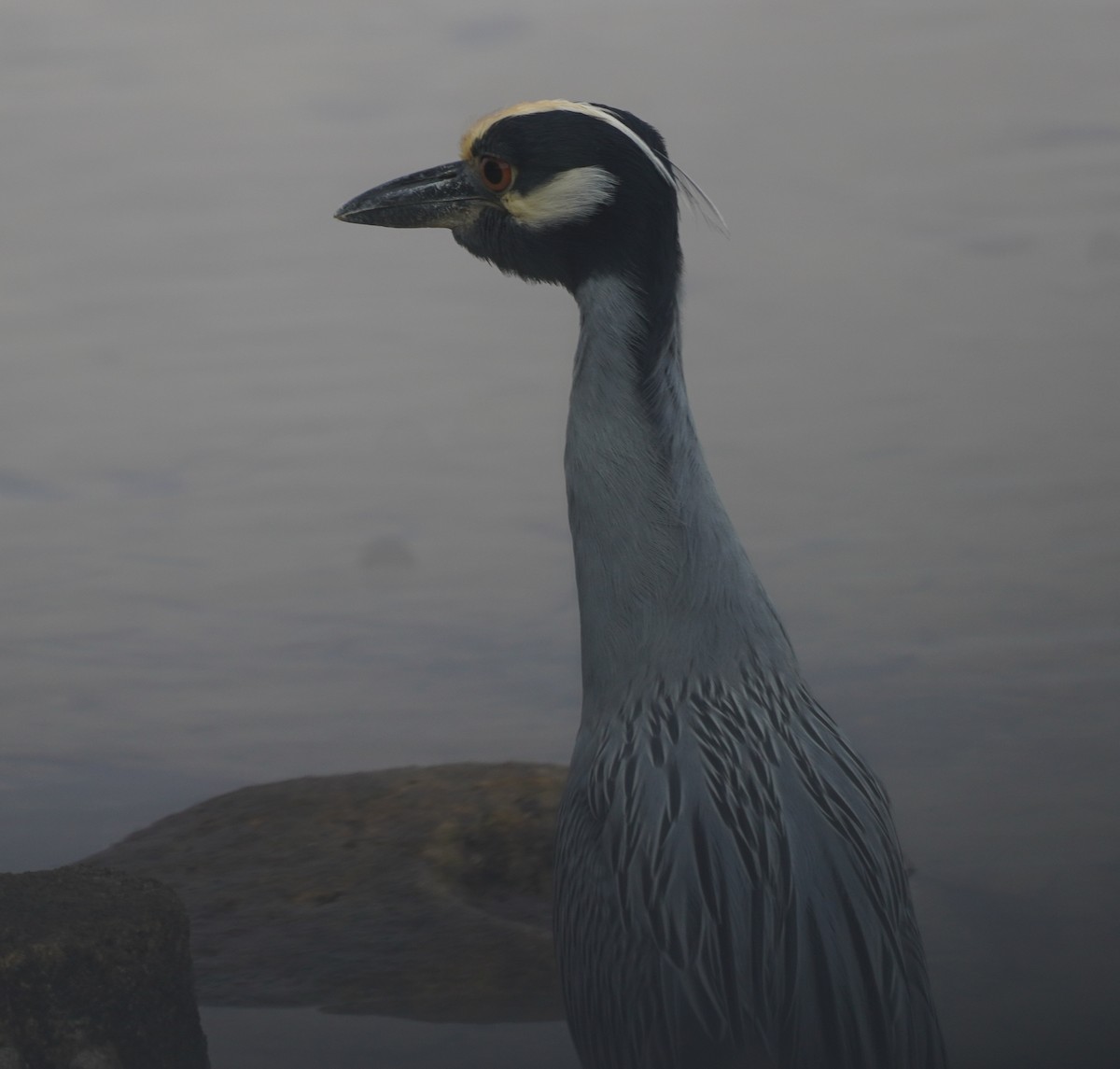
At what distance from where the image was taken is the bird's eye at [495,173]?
3887 mm

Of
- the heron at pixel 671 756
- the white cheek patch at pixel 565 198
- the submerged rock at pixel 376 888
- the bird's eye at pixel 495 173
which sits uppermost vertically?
the bird's eye at pixel 495 173

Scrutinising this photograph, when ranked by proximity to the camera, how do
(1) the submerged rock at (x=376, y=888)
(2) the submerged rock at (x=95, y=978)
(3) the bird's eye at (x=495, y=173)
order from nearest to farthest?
(3) the bird's eye at (x=495, y=173) < (2) the submerged rock at (x=95, y=978) < (1) the submerged rock at (x=376, y=888)

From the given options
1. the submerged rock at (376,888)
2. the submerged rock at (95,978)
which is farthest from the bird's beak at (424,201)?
the submerged rock at (376,888)

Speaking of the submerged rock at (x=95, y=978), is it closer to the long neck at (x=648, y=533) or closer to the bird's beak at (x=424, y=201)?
the long neck at (x=648, y=533)

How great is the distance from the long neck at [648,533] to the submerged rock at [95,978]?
70.0 inches

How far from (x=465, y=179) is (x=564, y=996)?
7.95 feet

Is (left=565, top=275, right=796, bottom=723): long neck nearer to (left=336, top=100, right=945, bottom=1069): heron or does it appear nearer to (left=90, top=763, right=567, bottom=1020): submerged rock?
(left=336, top=100, right=945, bottom=1069): heron

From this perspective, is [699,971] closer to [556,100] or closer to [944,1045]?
[944,1045]

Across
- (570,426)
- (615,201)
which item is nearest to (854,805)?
(570,426)

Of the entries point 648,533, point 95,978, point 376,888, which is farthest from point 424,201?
point 376,888

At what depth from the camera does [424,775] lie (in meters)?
6.17

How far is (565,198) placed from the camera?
12.2 feet

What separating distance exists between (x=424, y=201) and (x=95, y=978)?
8.71ft

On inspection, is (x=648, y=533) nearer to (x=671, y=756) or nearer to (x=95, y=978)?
(x=671, y=756)
